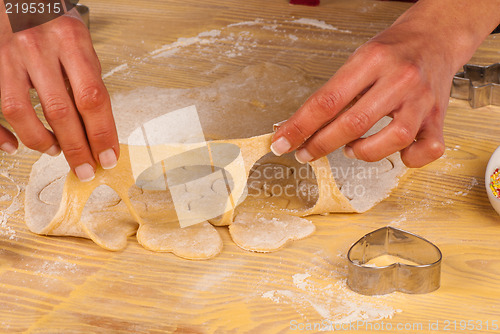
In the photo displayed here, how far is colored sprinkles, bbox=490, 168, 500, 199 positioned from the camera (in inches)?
41.2

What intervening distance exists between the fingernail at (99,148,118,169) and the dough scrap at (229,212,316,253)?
0.24 m

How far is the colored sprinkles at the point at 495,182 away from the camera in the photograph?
105cm

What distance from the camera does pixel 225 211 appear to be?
1.08 metres

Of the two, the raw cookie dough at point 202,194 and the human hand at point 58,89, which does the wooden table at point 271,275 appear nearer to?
the raw cookie dough at point 202,194

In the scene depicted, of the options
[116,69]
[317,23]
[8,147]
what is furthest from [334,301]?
[317,23]

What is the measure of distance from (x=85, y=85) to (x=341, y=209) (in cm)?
50

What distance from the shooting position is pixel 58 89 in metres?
0.93

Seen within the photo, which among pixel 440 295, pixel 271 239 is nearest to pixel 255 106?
pixel 271 239

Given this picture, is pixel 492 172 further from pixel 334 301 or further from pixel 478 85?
pixel 478 85

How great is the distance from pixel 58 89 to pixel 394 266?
1.89ft

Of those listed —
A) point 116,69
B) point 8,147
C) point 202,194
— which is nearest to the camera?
point 8,147

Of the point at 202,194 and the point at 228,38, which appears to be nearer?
the point at 202,194

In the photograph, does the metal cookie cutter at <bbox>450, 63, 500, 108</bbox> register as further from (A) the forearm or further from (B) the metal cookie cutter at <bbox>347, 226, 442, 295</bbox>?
(B) the metal cookie cutter at <bbox>347, 226, 442, 295</bbox>

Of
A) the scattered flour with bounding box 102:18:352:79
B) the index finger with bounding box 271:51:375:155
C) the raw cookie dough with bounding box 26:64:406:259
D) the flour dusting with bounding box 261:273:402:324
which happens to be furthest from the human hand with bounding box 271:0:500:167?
the scattered flour with bounding box 102:18:352:79
